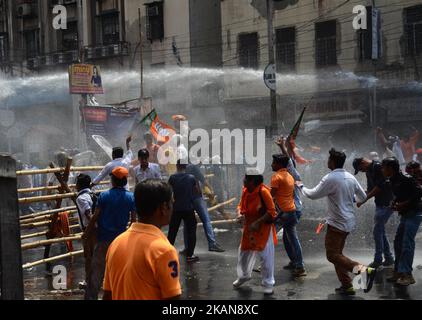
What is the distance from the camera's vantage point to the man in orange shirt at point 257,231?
6.79 meters

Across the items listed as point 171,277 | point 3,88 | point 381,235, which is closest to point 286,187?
point 381,235

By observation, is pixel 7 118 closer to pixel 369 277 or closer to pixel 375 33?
pixel 375 33

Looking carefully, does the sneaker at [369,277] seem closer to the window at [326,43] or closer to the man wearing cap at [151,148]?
the man wearing cap at [151,148]

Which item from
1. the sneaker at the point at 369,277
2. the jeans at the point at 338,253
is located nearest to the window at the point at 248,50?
the jeans at the point at 338,253

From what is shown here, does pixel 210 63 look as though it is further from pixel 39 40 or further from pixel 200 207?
pixel 200 207

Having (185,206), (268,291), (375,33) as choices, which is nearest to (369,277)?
(268,291)

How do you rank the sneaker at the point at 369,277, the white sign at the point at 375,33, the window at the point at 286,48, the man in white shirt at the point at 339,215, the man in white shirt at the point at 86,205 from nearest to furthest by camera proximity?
1. the sneaker at the point at 369,277
2. the man in white shirt at the point at 86,205
3. the man in white shirt at the point at 339,215
4. the white sign at the point at 375,33
5. the window at the point at 286,48

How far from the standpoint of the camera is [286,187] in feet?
24.6

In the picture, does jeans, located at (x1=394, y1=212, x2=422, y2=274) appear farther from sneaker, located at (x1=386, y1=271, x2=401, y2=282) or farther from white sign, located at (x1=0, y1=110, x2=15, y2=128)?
white sign, located at (x1=0, y1=110, x2=15, y2=128)

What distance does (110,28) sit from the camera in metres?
34.8

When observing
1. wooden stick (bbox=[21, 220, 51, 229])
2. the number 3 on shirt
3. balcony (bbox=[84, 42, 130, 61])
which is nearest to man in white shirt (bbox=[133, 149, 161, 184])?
wooden stick (bbox=[21, 220, 51, 229])

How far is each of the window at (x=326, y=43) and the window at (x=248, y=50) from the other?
9.75ft

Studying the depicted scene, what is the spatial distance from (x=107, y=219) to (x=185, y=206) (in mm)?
2984
